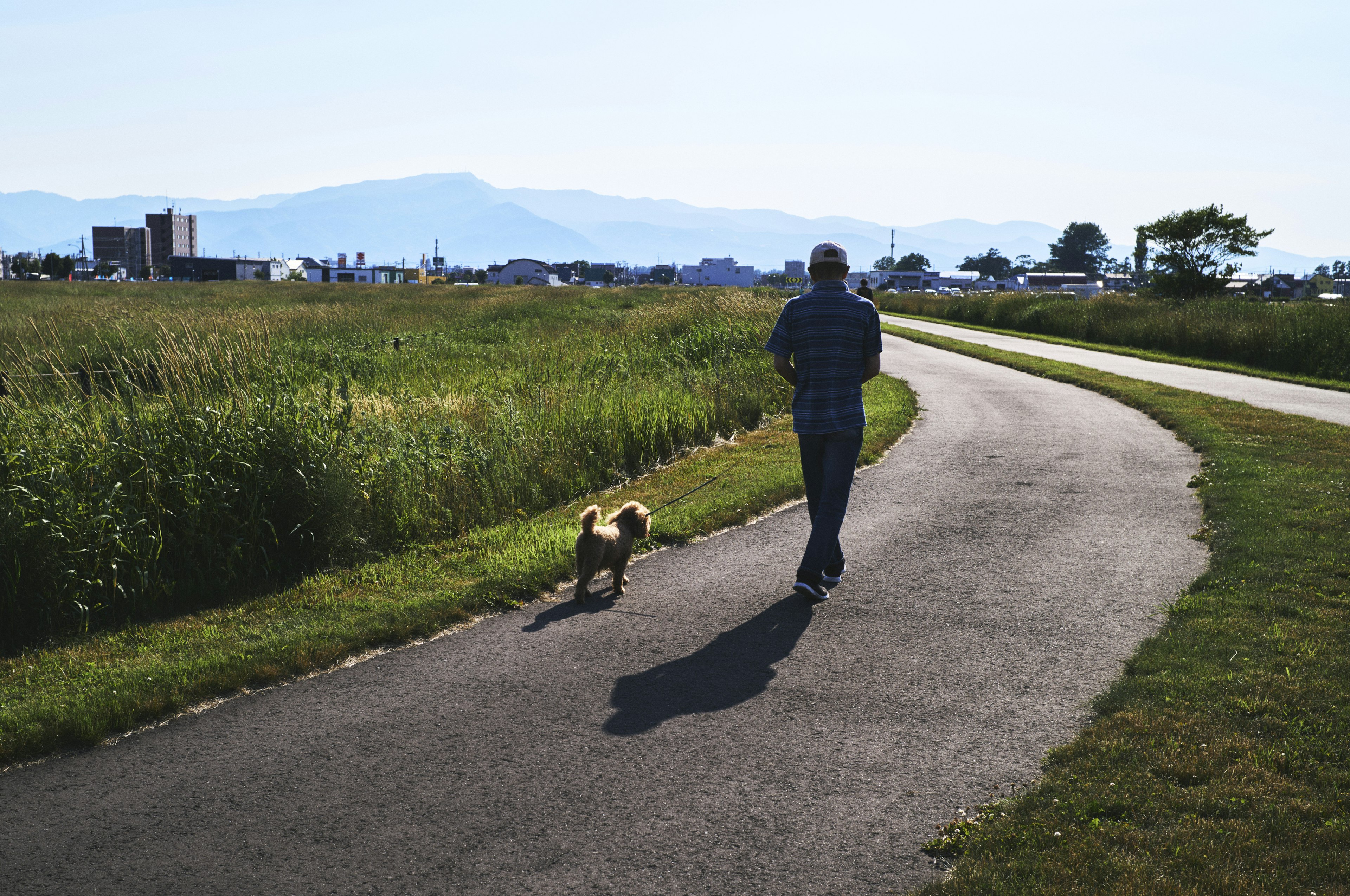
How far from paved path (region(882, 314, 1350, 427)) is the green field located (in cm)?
608

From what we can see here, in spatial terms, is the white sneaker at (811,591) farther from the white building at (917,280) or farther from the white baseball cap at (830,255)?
the white building at (917,280)

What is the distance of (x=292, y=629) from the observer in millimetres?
5707

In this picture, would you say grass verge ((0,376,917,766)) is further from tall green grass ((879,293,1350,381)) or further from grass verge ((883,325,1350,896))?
tall green grass ((879,293,1350,381))

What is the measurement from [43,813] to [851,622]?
14.1ft

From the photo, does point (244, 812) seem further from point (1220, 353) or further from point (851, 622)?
point (1220, 353)

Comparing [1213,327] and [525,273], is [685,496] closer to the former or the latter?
[1213,327]

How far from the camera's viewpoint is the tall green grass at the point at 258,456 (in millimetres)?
6539

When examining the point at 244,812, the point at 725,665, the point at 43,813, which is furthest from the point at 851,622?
the point at 43,813

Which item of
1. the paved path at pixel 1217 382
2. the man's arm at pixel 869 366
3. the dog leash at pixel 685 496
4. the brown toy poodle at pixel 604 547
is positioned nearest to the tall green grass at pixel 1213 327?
the paved path at pixel 1217 382

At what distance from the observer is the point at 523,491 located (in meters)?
9.73

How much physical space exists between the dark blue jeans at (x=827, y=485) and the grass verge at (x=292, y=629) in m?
1.94

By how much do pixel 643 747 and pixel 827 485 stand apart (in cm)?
249

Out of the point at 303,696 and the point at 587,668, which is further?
the point at 587,668

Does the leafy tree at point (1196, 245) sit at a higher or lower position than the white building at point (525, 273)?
lower
